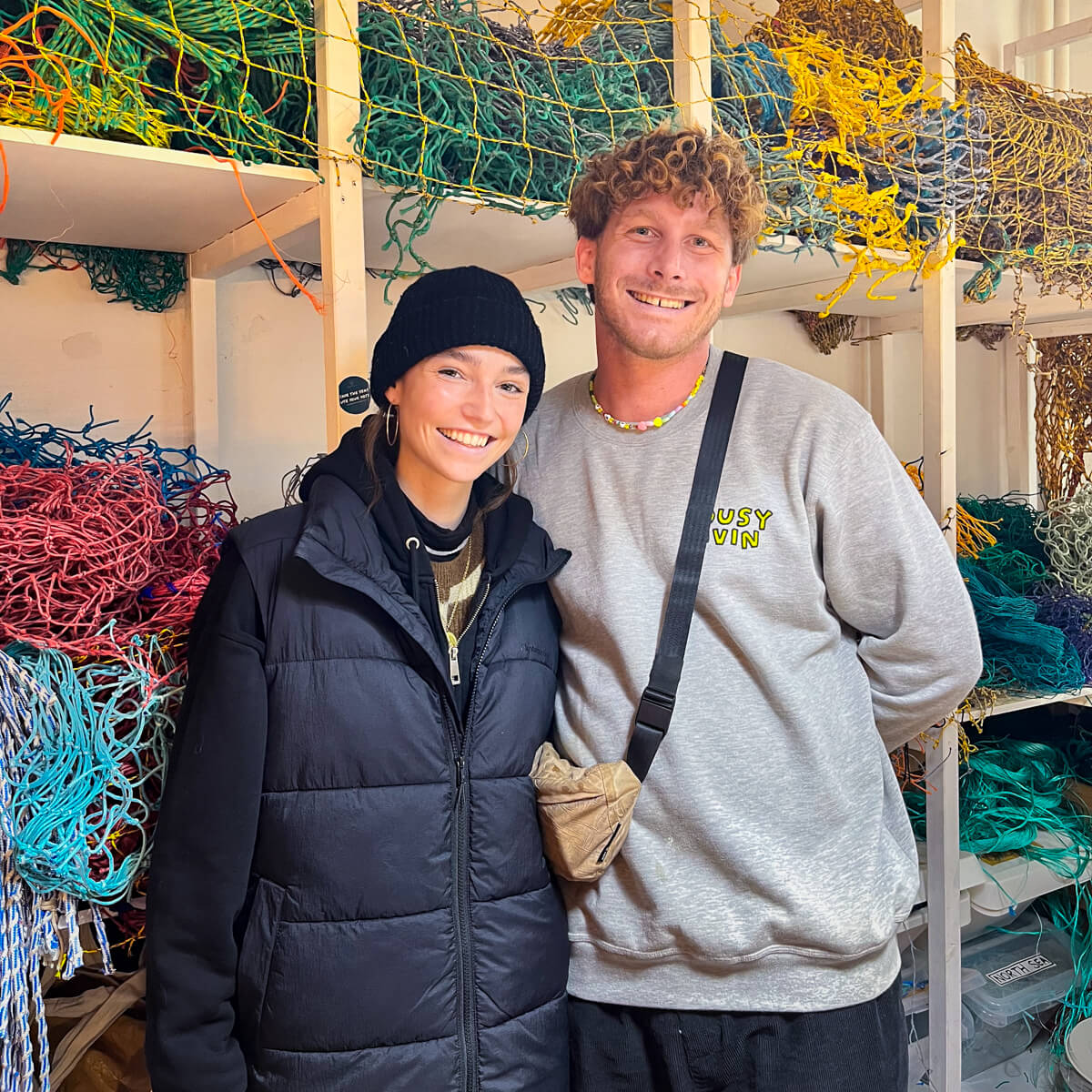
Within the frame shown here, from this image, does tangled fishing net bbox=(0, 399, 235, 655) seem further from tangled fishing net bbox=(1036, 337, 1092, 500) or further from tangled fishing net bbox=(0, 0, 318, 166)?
tangled fishing net bbox=(1036, 337, 1092, 500)

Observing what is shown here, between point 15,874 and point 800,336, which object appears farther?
point 800,336

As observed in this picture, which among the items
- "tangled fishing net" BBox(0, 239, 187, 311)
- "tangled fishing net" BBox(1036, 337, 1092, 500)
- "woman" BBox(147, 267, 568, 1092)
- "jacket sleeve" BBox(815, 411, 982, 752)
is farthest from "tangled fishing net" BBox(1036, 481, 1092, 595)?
"tangled fishing net" BBox(0, 239, 187, 311)

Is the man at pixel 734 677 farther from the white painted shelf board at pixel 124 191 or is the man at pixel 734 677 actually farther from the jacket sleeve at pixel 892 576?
the white painted shelf board at pixel 124 191

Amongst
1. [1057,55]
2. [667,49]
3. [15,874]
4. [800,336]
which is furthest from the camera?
[1057,55]

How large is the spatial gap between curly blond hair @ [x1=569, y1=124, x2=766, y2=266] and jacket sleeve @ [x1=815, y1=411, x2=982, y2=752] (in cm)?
27

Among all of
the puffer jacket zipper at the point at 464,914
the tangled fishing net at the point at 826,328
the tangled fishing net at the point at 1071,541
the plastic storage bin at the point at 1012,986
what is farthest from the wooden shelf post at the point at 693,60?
the plastic storage bin at the point at 1012,986

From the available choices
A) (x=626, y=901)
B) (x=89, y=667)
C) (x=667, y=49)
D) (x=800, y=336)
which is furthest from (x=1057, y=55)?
(x=89, y=667)

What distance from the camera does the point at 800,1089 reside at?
40.9 inches

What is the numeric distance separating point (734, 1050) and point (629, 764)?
32 centimetres

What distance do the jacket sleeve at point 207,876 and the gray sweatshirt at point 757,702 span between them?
1.18 ft

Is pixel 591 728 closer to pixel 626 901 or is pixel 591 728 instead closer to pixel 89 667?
pixel 626 901

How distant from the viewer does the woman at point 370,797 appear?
2.96 feet

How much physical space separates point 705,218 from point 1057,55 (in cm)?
241

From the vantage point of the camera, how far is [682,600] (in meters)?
1.07
